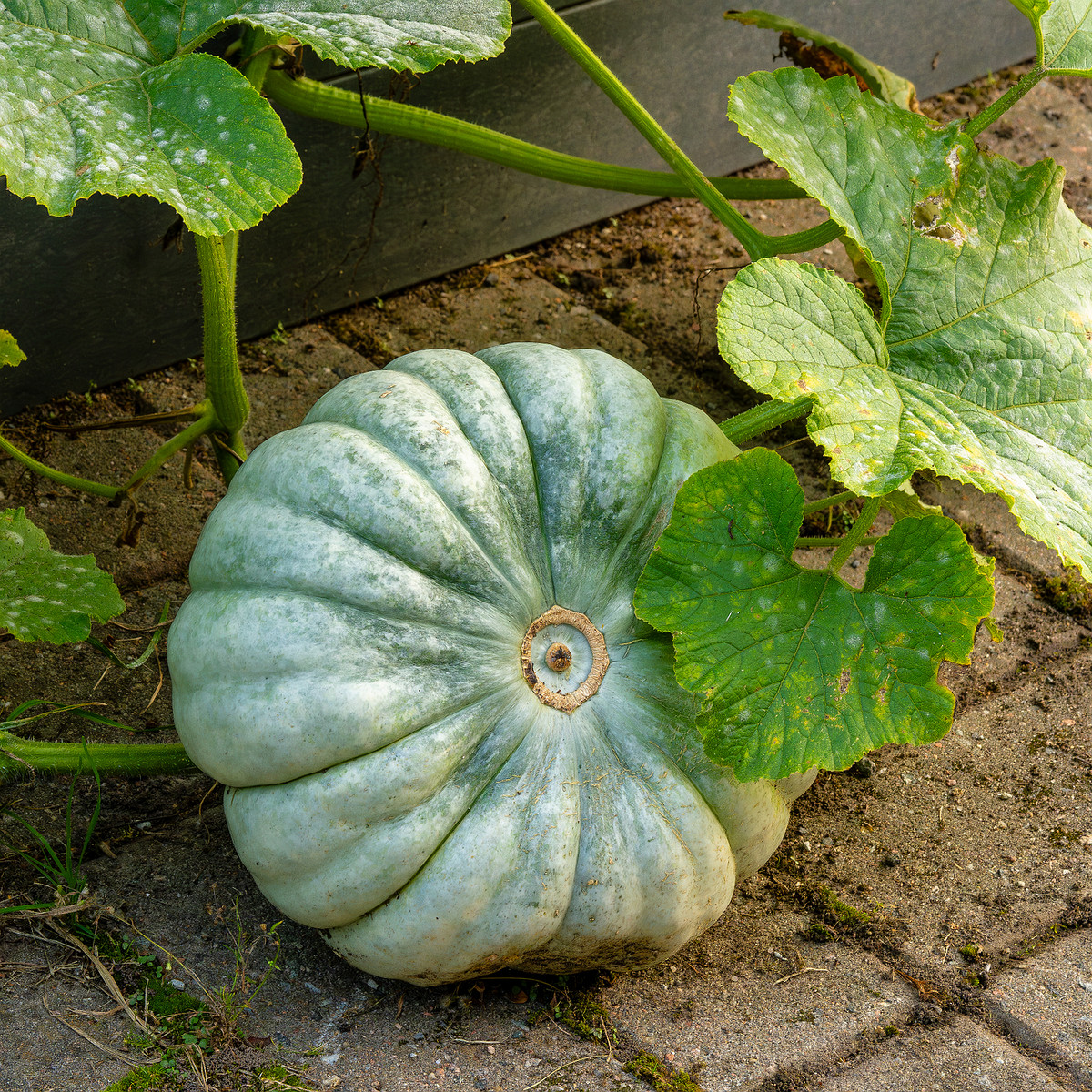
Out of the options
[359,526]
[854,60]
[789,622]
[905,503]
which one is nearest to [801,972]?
[789,622]

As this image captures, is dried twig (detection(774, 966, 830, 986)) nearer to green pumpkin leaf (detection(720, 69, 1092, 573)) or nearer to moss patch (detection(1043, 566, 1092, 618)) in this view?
green pumpkin leaf (detection(720, 69, 1092, 573))

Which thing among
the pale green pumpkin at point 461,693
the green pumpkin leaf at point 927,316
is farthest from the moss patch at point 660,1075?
the green pumpkin leaf at point 927,316

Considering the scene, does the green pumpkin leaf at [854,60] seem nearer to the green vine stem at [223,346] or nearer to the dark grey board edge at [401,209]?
the dark grey board edge at [401,209]

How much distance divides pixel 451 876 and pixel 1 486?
160 cm

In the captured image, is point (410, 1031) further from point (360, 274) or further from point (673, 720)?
point (360, 274)

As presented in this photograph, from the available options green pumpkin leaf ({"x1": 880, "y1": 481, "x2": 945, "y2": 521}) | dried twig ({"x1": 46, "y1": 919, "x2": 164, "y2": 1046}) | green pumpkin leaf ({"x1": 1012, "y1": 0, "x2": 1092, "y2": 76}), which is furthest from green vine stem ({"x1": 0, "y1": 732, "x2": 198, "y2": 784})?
green pumpkin leaf ({"x1": 1012, "y1": 0, "x2": 1092, "y2": 76})

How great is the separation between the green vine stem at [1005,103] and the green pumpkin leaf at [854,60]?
2.49 ft

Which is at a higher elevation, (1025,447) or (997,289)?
(997,289)

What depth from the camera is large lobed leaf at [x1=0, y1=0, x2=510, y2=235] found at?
1.73 metres

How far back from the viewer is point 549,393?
6.35ft

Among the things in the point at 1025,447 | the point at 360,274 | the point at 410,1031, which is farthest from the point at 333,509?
the point at 360,274

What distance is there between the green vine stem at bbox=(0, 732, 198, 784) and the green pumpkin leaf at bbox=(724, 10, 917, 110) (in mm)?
2139

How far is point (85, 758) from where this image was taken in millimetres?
1962

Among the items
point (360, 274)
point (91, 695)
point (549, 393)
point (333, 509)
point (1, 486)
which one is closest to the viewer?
point (333, 509)
